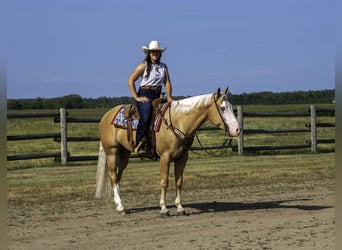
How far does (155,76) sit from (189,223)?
7.96ft

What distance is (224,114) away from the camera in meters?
9.20

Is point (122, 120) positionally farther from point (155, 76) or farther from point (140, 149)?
point (155, 76)

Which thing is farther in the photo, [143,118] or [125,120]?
[125,120]

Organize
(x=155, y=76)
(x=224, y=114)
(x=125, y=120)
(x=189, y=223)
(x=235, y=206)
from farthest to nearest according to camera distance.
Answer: (x=235, y=206) < (x=125, y=120) < (x=155, y=76) < (x=224, y=114) < (x=189, y=223)

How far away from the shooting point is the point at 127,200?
37.9ft

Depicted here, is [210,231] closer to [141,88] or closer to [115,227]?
[115,227]

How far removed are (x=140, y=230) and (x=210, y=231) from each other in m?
0.97

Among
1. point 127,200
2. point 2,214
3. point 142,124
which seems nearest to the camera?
point 2,214

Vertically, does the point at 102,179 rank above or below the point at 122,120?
below

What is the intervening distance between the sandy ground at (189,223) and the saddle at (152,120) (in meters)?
1.11

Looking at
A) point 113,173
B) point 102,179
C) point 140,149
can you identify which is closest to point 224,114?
point 140,149

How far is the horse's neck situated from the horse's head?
153 mm

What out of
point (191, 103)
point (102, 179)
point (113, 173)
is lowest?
point (102, 179)

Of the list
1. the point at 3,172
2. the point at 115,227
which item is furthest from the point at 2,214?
the point at 115,227
